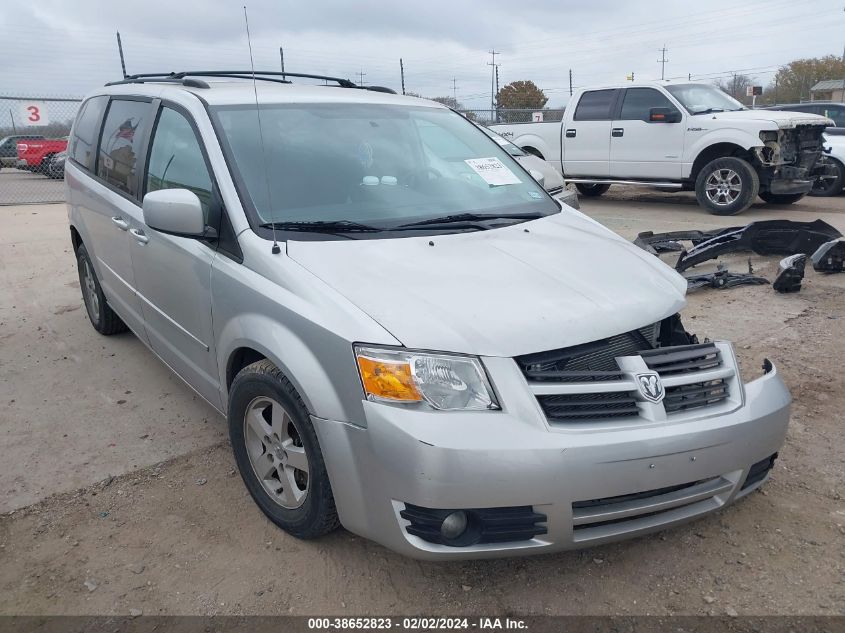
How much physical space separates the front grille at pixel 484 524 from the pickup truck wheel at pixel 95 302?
3560mm

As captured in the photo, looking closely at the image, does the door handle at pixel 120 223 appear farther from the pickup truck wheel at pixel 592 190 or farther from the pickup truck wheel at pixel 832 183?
the pickup truck wheel at pixel 832 183

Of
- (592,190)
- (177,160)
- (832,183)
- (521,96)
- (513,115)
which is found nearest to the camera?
(177,160)

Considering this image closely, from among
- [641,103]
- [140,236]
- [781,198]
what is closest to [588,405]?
[140,236]

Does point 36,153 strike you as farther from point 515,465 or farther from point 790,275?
point 515,465

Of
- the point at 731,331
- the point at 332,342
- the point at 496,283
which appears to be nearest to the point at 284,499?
the point at 332,342

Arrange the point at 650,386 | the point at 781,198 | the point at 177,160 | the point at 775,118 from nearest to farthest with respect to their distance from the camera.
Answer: the point at 650,386 < the point at 177,160 < the point at 775,118 < the point at 781,198

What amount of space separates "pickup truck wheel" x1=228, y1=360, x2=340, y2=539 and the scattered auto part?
5.04 m

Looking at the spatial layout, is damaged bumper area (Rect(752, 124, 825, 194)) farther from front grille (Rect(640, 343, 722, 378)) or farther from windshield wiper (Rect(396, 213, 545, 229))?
front grille (Rect(640, 343, 722, 378))

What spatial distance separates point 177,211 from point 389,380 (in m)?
1.25

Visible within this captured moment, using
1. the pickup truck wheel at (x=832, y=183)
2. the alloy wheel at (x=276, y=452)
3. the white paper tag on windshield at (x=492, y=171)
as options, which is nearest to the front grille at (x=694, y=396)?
the alloy wheel at (x=276, y=452)

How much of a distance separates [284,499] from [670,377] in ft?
5.02

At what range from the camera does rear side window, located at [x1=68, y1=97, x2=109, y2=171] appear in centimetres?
461

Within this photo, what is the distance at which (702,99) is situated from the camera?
10.6 m

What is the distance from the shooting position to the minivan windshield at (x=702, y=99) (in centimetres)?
1037
